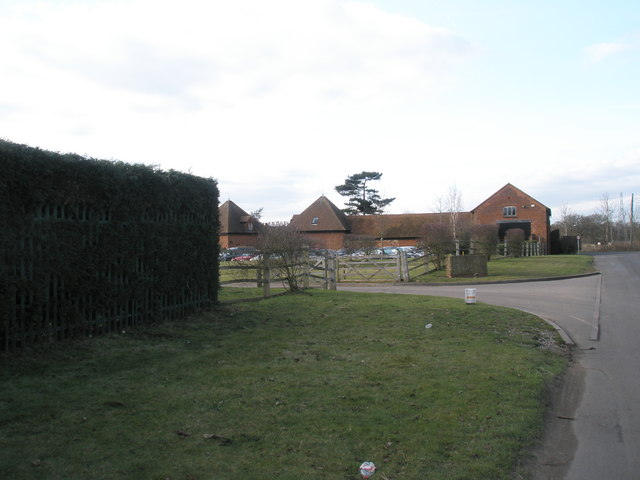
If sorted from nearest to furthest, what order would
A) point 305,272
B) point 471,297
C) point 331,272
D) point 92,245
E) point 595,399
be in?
point 595,399
point 92,245
point 471,297
point 305,272
point 331,272

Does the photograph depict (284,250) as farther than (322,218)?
No

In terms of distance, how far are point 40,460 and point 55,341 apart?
402 centimetres

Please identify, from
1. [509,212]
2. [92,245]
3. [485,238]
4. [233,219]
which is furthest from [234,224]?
[92,245]

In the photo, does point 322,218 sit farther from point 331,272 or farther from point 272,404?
point 272,404

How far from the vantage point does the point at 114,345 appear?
27.5 ft

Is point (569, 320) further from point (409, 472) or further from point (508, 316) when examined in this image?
point (409, 472)

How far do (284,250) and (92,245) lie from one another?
834 cm

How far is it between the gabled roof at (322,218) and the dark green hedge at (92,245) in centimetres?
5393

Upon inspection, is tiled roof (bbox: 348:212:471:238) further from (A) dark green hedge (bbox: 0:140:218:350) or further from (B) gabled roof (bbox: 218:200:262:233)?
(A) dark green hedge (bbox: 0:140:218:350)

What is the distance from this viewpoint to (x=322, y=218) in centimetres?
6694


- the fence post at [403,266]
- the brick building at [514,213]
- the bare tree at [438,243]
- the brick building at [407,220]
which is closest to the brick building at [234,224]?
the brick building at [407,220]

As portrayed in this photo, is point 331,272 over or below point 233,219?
below

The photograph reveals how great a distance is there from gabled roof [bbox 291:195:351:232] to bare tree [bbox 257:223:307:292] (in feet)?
156

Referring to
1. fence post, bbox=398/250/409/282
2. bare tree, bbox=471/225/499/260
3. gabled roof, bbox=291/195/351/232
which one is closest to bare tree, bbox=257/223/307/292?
fence post, bbox=398/250/409/282
